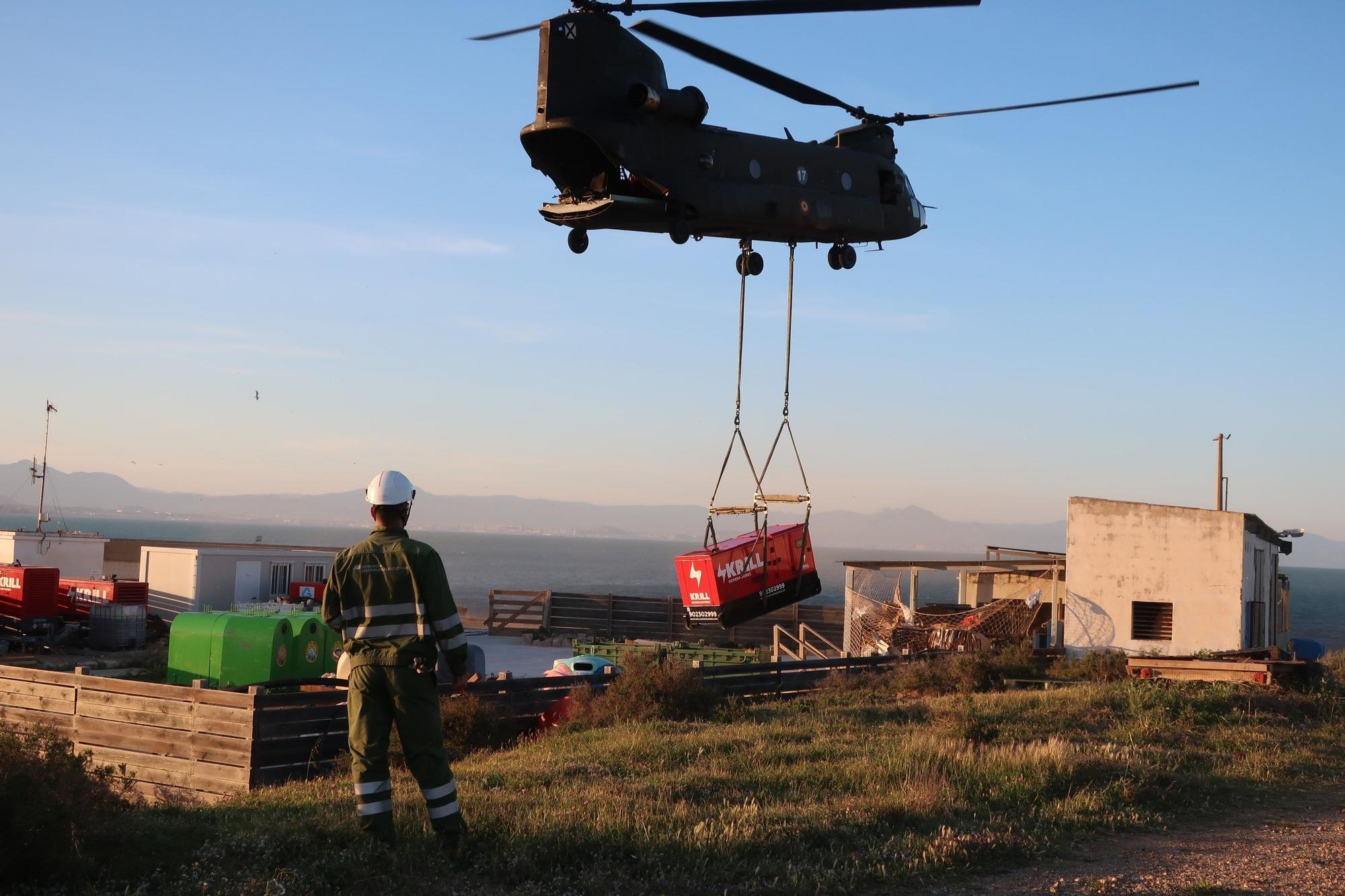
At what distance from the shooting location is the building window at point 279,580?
135 ft

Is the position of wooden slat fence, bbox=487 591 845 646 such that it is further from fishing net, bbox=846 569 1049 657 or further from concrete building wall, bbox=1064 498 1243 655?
concrete building wall, bbox=1064 498 1243 655

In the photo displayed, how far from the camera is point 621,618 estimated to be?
4456 cm

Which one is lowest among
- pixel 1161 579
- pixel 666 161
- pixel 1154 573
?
pixel 1161 579

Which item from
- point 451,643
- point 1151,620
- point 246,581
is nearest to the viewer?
point 451,643

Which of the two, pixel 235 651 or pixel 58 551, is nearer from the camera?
pixel 235 651

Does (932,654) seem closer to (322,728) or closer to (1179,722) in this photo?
(1179,722)

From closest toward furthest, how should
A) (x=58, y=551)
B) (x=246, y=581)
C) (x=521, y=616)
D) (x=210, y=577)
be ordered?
1. (x=210, y=577)
2. (x=246, y=581)
3. (x=58, y=551)
4. (x=521, y=616)

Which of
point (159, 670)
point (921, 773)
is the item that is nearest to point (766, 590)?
point (921, 773)

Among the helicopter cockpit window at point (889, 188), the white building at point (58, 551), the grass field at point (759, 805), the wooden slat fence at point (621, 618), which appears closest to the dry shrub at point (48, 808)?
the grass field at point (759, 805)

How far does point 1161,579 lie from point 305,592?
27.0m

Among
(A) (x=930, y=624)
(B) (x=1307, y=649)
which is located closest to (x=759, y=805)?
(A) (x=930, y=624)

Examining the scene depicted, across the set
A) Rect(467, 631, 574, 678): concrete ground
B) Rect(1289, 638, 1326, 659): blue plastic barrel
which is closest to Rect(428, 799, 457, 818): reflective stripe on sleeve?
Rect(467, 631, 574, 678): concrete ground

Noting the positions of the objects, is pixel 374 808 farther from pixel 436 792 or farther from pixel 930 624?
pixel 930 624

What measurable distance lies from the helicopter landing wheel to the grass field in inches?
231
